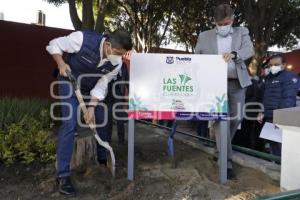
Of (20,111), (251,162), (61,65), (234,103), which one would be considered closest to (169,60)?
(234,103)

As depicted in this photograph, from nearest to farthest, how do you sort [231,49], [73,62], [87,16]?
[73,62], [231,49], [87,16]

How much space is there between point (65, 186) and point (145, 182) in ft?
2.72

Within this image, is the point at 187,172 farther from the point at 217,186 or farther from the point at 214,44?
the point at 214,44

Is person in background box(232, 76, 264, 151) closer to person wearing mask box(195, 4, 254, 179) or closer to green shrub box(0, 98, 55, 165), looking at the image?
person wearing mask box(195, 4, 254, 179)

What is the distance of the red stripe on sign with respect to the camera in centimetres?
442

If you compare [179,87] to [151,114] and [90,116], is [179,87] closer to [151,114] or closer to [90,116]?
[151,114]

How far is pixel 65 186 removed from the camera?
13.4 ft

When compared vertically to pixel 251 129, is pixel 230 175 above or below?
below

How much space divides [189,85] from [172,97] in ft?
0.70

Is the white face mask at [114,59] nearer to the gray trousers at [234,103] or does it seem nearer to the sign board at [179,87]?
the sign board at [179,87]

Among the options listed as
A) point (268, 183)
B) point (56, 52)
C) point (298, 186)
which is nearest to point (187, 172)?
point (268, 183)

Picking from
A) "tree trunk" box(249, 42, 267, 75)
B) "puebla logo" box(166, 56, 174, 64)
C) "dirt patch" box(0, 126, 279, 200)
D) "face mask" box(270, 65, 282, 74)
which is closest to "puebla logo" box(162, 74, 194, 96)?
"puebla logo" box(166, 56, 174, 64)

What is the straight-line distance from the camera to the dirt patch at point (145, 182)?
13.5ft

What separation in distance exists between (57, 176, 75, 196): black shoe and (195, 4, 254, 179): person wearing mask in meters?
1.62
